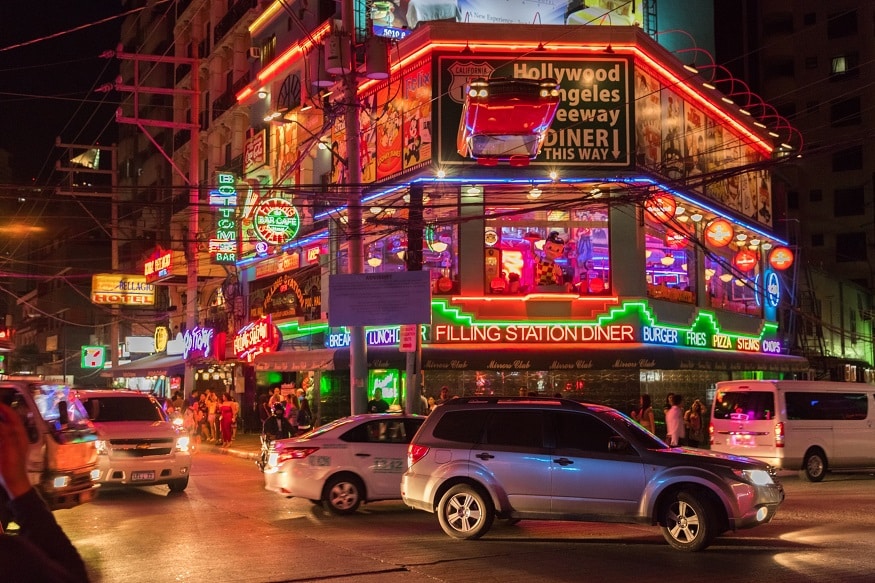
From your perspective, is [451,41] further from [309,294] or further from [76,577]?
[76,577]

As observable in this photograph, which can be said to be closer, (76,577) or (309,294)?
(76,577)

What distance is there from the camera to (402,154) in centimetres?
2586

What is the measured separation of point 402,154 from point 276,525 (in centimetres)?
1479

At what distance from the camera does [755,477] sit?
36.1ft

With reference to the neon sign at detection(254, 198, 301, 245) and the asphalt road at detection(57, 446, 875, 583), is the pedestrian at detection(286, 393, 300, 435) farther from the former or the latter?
the asphalt road at detection(57, 446, 875, 583)

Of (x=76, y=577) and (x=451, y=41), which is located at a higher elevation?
(x=451, y=41)

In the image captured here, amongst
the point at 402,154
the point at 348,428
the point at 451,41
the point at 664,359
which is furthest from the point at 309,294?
the point at 348,428

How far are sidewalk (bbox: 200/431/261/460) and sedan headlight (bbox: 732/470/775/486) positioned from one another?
52.9ft

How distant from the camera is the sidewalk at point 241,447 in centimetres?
2611

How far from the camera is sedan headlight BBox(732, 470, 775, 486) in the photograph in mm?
10859

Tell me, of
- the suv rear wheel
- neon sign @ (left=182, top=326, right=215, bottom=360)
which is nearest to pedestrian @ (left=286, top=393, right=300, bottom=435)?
neon sign @ (left=182, top=326, right=215, bottom=360)

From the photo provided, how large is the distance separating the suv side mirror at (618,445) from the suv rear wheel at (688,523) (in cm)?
81

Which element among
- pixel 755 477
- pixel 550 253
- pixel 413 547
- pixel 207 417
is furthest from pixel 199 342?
pixel 755 477

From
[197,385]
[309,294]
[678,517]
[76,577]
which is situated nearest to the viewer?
[76,577]
